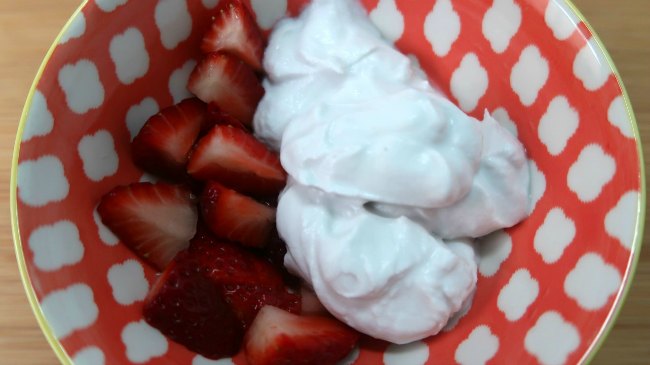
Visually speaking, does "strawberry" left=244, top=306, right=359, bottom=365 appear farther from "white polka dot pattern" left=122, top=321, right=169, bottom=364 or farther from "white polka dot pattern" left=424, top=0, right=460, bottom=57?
"white polka dot pattern" left=424, top=0, right=460, bottom=57

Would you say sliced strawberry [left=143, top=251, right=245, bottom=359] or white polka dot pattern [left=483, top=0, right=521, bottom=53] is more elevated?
white polka dot pattern [left=483, top=0, right=521, bottom=53]

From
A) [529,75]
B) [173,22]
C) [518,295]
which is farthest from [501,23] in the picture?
[173,22]

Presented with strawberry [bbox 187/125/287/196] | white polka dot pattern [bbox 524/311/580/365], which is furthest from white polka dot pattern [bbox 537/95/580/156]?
strawberry [bbox 187/125/287/196]

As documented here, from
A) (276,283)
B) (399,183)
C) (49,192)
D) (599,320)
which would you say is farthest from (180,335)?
(599,320)

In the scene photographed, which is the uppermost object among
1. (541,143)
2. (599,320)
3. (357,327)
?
(541,143)

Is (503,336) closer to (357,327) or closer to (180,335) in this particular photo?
(357,327)

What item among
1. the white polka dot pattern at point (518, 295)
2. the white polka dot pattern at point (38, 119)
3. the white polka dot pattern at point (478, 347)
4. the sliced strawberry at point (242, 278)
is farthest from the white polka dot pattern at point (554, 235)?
the white polka dot pattern at point (38, 119)
